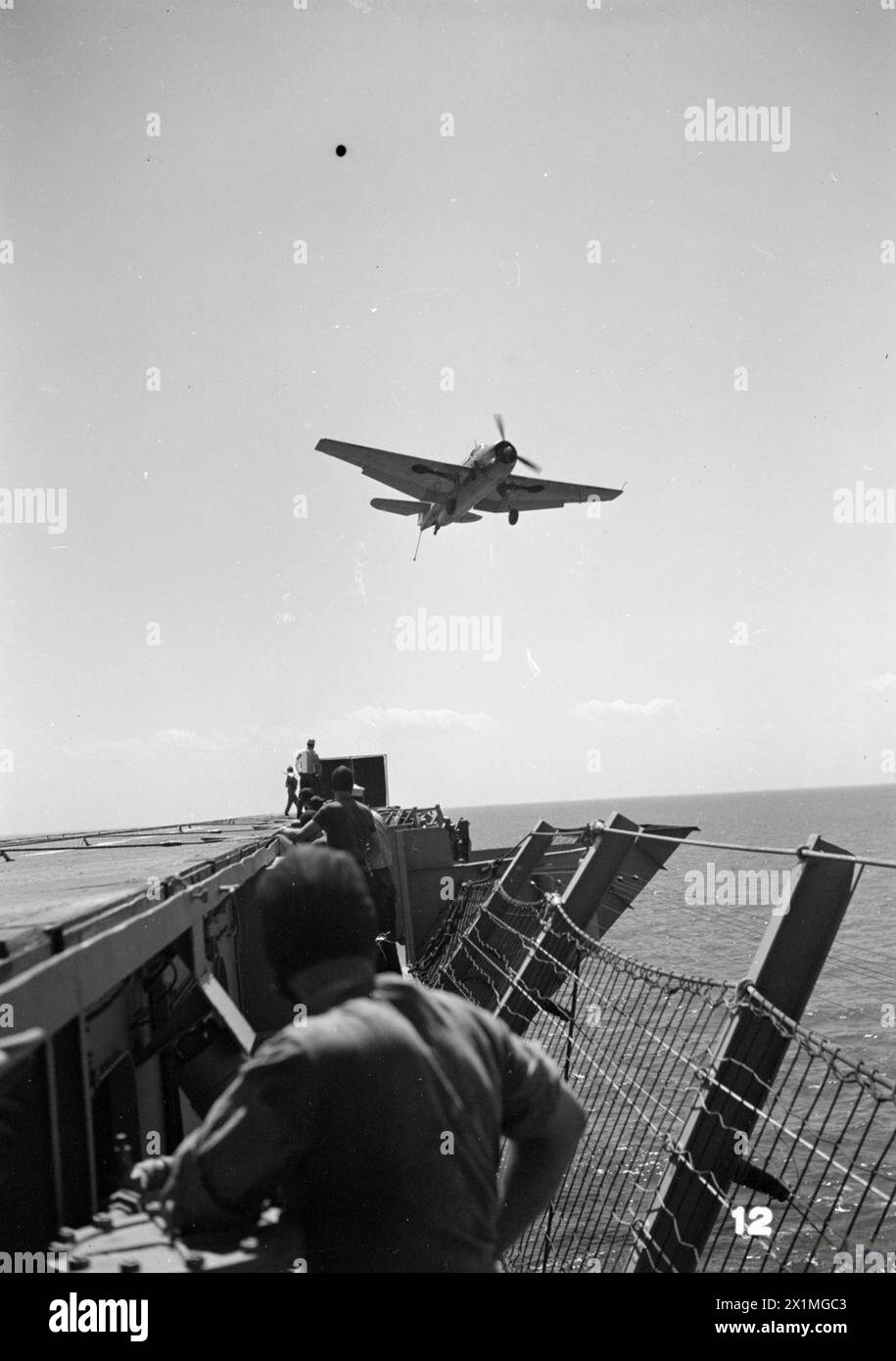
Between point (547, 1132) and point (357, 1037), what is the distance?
599 mm

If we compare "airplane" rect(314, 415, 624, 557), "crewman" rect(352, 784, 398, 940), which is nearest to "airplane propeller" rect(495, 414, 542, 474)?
"airplane" rect(314, 415, 624, 557)

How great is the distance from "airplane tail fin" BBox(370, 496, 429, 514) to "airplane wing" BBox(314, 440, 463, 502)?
4.79 metres

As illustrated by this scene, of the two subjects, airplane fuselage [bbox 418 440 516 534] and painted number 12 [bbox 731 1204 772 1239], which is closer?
painted number 12 [bbox 731 1204 772 1239]

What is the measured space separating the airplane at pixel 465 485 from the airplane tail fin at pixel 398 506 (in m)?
0.04

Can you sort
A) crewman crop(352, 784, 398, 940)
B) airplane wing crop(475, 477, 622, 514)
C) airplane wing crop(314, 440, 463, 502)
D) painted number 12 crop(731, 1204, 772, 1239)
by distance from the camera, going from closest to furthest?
painted number 12 crop(731, 1204, 772, 1239), crewman crop(352, 784, 398, 940), airplane wing crop(314, 440, 463, 502), airplane wing crop(475, 477, 622, 514)

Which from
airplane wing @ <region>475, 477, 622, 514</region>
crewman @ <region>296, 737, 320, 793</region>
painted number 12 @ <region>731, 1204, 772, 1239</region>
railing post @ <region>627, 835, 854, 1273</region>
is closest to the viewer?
painted number 12 @ <region>731, 1204, 772, 1239</region>

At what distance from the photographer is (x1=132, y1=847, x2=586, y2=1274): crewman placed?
5.67ft

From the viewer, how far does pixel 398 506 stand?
3709 cm

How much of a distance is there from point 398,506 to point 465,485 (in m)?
8.37

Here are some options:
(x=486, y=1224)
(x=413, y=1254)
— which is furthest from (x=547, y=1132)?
(x=413, y=1254)

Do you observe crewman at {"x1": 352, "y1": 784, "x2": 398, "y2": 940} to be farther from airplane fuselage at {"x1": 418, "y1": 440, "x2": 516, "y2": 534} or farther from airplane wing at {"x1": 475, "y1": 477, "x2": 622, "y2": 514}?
airplane wing at {"x1": 475, "y1": 477, "x2": 622, "y2": 514}

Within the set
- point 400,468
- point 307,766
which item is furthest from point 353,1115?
point 400,468

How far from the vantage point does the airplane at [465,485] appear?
2748 centimetres
